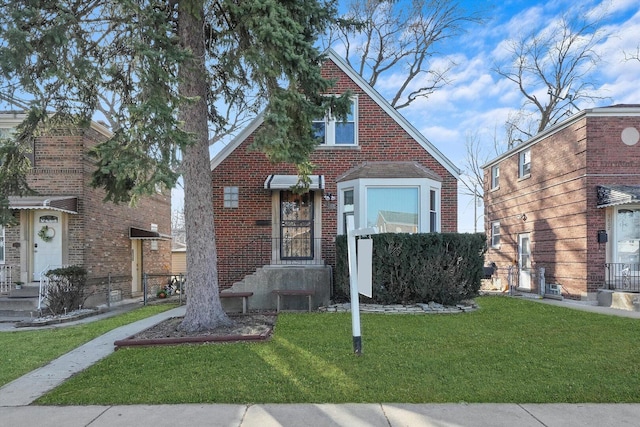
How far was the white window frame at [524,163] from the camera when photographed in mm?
14225

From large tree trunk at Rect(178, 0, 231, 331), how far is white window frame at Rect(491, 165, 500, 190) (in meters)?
13.6

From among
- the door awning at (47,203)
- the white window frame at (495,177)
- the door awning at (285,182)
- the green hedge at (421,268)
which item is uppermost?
the white window frame at (495,177)

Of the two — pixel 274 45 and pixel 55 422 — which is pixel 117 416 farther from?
pixel 274 45

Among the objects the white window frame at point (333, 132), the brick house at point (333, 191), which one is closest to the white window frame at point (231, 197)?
the brick house at point (333, 191)

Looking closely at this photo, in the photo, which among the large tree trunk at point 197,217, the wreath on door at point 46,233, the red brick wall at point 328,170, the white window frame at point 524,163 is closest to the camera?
the large tree trunk at point 197,217

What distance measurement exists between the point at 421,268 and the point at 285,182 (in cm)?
406

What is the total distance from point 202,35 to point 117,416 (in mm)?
6389

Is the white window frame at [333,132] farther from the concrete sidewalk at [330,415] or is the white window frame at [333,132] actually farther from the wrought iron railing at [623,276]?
the concrete sidewalk at [330,415]

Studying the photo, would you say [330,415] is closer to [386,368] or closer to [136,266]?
[386,368]

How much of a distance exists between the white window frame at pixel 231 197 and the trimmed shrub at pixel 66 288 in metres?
4.35

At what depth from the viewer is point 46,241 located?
442 inches

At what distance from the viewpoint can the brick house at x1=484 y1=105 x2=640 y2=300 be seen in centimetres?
1080

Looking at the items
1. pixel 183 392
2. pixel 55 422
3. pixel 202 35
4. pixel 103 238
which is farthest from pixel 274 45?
pixel 103 238

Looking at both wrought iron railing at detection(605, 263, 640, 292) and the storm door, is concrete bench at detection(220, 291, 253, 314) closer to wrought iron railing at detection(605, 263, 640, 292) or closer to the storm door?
the storm door
